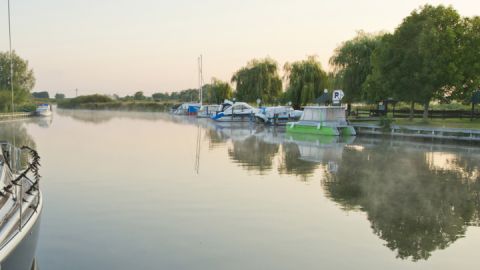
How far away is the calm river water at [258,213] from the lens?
878 centimetres

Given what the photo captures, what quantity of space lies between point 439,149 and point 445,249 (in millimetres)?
20839

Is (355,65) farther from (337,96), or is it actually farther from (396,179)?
(396,179)

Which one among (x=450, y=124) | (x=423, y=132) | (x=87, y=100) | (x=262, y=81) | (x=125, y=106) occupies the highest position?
(x=262, y=81)

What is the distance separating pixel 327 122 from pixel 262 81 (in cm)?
3498

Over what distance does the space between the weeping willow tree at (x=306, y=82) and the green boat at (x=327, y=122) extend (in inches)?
811

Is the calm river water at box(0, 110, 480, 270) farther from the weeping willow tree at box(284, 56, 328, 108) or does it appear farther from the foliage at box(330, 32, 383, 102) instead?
the weeping willow tree at box(284, 56, 328, 108)

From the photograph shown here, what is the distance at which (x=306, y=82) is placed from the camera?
60.0 metres

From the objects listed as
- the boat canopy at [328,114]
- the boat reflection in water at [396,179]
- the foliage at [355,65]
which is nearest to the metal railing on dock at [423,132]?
the boat reflection in water at [396,179]

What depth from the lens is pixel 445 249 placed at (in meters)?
9.40

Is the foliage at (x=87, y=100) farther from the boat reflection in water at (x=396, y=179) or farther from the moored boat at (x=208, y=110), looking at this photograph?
the boat reflection in water at (x=396, y=179)

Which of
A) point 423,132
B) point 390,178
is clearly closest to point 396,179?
point 390,178

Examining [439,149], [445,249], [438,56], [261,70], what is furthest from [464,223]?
[261,70]

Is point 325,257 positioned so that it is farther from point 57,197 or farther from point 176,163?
point 176,163

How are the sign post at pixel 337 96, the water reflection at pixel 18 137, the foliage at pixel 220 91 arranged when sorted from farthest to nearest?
the foliage at pixel 220 91, the sign post at pixel 337 96, the water reflection at pixel 18 137
